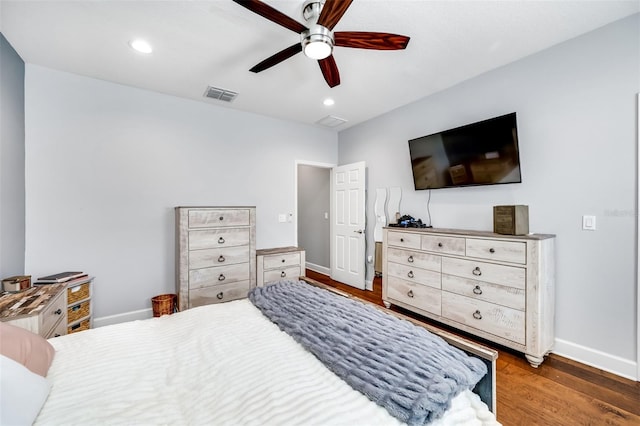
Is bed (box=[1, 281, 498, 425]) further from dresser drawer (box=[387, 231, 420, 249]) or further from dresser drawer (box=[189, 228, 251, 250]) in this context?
dresser drawer (box=[387, 231, 420, 249])

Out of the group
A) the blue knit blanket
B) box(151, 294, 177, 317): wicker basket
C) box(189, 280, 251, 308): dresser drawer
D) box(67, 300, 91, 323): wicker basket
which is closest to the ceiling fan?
the blue knit blanket

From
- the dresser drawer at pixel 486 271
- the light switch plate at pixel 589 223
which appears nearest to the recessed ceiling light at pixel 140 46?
the dresser drawer at pixel 486 271

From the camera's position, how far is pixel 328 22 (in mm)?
1563

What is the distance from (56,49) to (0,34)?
1.00 ft

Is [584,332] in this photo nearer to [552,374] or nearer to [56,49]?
[552,374]

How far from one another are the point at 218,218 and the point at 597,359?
3.55 meters

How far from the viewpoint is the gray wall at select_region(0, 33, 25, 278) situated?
6.65 feet

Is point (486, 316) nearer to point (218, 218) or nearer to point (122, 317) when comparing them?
point (218, 218)

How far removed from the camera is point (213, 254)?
9.68ft

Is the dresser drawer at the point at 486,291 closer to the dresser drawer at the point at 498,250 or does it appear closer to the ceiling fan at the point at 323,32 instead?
the dresser drawer at the point at 498,250

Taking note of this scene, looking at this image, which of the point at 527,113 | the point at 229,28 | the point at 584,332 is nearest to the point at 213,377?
the point at 229,28

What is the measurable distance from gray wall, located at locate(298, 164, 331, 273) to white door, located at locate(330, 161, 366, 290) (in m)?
0.49

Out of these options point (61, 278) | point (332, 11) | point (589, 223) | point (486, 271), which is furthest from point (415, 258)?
point (61, 278)

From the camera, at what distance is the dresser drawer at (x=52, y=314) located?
5.43 feet
